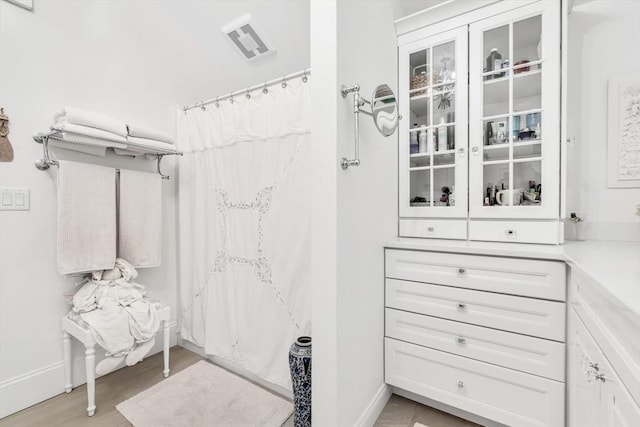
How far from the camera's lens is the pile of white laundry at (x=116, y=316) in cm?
163

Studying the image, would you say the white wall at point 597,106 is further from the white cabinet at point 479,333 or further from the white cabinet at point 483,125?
the white cabinet at point 479,333

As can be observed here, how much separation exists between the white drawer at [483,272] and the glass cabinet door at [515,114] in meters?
0.36

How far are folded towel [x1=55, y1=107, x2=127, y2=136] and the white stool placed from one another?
3.77ft

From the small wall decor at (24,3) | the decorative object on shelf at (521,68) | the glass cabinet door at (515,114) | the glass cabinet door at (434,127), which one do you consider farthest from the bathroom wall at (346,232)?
the small wall decor at (24,3)

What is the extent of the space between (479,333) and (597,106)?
1.54m

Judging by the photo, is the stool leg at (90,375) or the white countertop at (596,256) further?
the stool leg at (90,375)

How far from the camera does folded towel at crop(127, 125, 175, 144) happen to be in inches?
74.6

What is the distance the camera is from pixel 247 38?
7.43 ft

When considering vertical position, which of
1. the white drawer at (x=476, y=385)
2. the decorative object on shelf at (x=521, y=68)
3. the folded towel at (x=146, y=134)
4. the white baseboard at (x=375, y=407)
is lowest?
the white baseboard at (x=375, y=407)

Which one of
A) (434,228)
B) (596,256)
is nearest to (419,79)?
(434,228)

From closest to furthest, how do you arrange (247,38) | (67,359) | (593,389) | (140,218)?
(593,389)
(67,359)
(140,218)
(247,38)

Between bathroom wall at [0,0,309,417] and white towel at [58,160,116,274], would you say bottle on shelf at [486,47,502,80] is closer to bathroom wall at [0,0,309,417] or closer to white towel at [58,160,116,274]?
bathroom wall at [0,0,309,417]

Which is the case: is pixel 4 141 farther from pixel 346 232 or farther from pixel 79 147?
pixel 346 232

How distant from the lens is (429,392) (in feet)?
5.19
